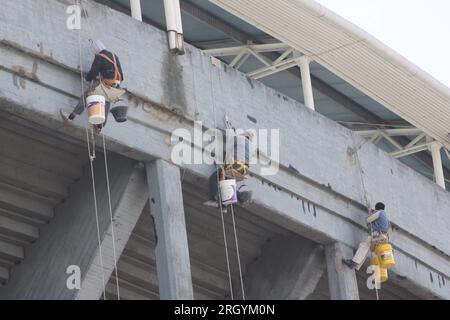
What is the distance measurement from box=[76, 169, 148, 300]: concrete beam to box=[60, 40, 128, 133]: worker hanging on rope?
154 cm

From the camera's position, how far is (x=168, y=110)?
25469 millimetres

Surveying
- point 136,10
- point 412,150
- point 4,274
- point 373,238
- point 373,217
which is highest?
point 412,150

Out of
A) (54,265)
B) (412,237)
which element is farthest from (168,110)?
(412,237)

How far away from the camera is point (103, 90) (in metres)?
23.8

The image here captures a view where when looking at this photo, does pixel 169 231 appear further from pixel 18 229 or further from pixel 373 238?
pixel 373 238

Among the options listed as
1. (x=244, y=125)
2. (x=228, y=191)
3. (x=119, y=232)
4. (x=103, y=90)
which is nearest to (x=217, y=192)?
(x=228, y=191)

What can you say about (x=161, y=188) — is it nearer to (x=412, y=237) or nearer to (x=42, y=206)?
(x=42, y=206)

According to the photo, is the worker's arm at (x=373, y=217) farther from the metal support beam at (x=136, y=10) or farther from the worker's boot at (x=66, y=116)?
the worker's boot at (x=66, y=116)

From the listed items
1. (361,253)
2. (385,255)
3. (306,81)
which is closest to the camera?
(385,255)

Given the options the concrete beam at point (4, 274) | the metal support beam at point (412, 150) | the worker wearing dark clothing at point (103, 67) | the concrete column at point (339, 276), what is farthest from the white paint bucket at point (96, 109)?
the metal support beam at point (412, 150)

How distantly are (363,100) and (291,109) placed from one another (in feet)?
18.8

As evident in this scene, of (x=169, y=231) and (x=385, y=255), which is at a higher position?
(x=385, y=255)

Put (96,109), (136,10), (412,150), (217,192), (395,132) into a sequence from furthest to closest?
(395,132) → (412,150) → (136,10) → (217,192) → (96,109)

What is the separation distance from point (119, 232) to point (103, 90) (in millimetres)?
2420
